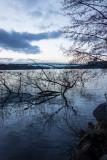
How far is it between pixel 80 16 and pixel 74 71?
9.82 ft

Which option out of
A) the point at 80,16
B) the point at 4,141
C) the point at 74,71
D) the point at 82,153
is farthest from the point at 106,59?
the point at 4,141

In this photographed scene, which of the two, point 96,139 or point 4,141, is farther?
point 4,141

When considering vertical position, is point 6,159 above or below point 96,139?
below

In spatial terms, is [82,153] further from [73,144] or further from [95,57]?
[95,57]

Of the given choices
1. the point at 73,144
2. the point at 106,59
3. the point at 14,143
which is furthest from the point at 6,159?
the point at 106,59

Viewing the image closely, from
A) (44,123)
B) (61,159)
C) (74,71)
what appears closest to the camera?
(61,159)

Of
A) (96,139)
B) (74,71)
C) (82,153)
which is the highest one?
(74,71)

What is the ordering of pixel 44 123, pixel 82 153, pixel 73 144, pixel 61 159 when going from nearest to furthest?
pixel 82 153, pixel 61 159, pixel 73 144, pixel 44 123

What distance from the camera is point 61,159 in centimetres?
500

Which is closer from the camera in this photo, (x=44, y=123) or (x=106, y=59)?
(x=106, y=59)

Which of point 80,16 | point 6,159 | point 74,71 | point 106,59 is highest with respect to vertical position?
point 80,16

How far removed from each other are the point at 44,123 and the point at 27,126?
1.19 m

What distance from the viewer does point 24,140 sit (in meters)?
6.42

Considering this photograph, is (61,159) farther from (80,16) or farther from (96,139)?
(80,16)
